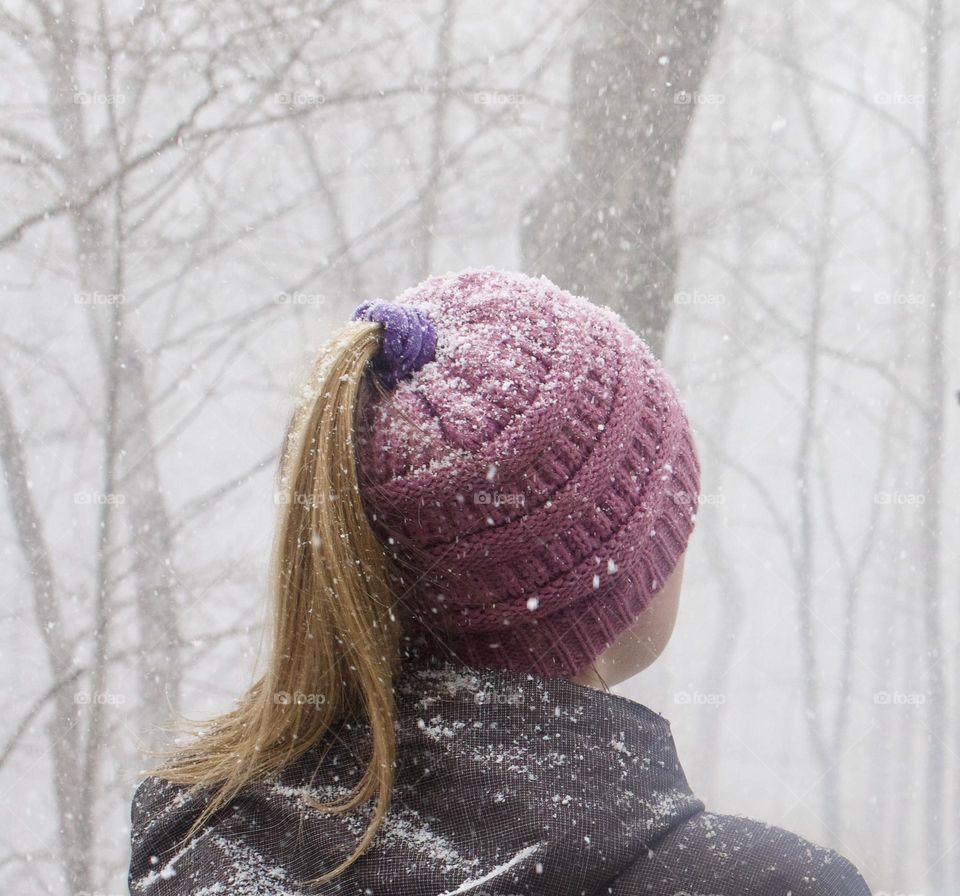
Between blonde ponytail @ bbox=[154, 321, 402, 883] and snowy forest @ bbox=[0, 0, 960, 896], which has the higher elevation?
snowy forest @ bbox=[0, 0, 960, 896]

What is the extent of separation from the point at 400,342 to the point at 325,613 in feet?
0.70

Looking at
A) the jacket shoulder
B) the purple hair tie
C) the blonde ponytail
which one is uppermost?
the purple hair tie

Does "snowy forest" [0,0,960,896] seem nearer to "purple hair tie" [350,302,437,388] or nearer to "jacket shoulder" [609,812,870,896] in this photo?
"purple hair tie" [350,302,437,388]

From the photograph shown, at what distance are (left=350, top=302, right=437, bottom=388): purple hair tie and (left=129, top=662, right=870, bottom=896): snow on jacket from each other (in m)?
0.24

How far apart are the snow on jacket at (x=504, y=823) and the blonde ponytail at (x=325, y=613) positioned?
0.02 meters

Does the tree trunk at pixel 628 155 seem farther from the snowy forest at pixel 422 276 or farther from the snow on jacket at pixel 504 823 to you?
the snow on jacket at pixel 504 823

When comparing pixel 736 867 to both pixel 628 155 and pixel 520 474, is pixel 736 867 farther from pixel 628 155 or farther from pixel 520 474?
pixel 628 155

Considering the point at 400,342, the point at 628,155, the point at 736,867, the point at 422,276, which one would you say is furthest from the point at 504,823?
the point at 422,276

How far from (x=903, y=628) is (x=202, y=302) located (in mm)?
1692

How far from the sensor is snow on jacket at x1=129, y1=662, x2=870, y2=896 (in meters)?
0.54

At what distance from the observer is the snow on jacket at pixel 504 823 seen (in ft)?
1.76

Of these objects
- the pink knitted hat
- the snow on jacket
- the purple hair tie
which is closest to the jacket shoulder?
the snow on jacket

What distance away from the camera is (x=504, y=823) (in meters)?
0.54

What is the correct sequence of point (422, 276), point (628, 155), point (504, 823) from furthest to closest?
point (422, 276), point (628, 155), point (504, 823)
